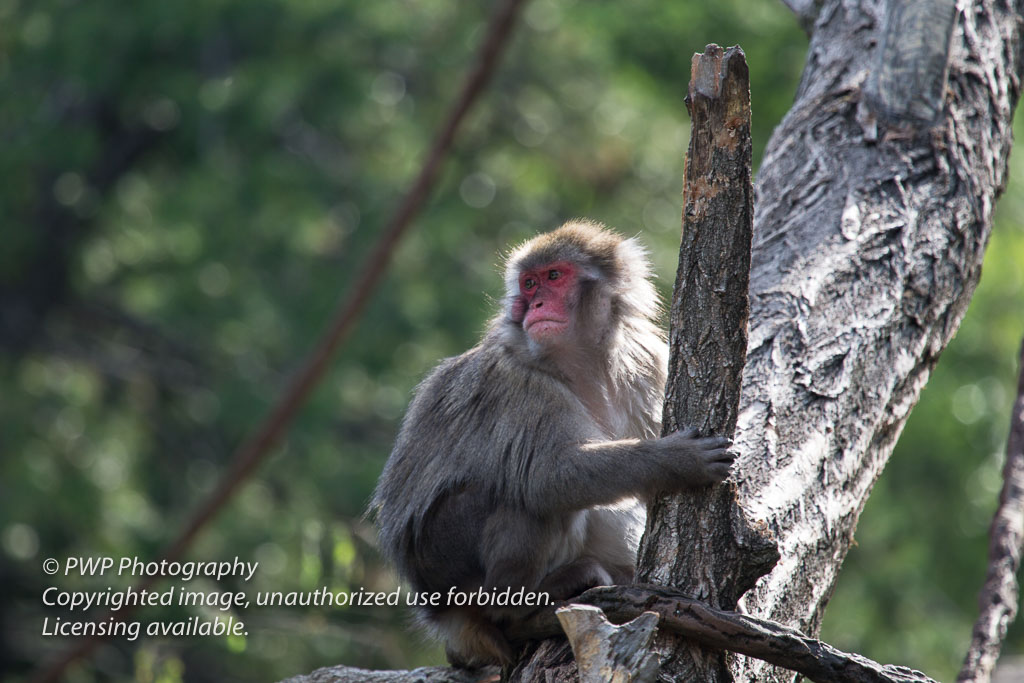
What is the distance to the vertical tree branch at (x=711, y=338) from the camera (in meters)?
2.76

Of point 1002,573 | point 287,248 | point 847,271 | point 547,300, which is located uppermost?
point 287,248

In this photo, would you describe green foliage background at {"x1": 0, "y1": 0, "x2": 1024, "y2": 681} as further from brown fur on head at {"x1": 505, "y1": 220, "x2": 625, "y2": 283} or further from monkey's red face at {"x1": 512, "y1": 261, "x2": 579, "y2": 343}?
monkey's red face at {"x1": 512, "y1": 261, "x2": 579, "y2": 343}

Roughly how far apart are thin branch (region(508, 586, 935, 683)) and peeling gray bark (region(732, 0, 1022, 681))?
281mm

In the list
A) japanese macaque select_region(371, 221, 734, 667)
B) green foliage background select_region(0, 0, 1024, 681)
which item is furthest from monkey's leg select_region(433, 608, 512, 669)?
green foliage background select_region(0, 0, 1024, 681)

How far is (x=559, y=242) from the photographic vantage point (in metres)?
4.43

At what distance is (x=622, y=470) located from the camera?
3.47 metres

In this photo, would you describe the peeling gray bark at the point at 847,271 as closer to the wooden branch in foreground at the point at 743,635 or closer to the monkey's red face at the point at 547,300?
the wooden branch in foreground at the point at 743,635

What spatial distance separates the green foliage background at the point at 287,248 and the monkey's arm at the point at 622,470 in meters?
6.86

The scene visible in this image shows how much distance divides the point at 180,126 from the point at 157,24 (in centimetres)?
205

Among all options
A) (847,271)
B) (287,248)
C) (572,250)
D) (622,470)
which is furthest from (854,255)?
(287,248)

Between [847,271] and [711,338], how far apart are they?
1.26m

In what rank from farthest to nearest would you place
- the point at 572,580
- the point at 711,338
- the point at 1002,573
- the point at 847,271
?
1. the point at 1002,573
2. the point at 847,271
3. the point at 572,580
4. the point at 711,338

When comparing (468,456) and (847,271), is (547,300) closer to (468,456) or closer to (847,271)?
(468,456)

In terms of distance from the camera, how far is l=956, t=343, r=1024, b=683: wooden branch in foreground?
3881 mm
